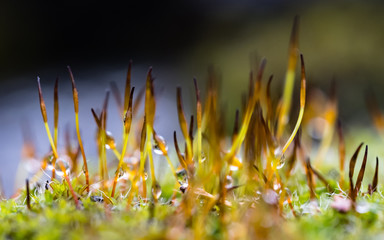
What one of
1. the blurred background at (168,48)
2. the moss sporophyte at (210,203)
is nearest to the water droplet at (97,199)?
the moss sporophyte at (210,203)

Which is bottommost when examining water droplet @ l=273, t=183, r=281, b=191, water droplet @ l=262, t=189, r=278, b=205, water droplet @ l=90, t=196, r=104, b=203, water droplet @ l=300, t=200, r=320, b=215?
water droplet @ l=300, t=200, r=320, b=215

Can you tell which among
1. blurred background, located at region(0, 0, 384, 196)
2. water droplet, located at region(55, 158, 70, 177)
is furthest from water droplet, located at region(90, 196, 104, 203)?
blurred background, located at region(0, 0, 384, 196)

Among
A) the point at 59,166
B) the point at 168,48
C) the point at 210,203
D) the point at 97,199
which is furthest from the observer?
the point at 168,48

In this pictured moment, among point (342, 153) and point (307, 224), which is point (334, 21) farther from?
point (307, 224)

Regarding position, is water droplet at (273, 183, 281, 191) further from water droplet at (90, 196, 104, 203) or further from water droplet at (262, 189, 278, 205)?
water droplet at (90, 196, 104, 203)

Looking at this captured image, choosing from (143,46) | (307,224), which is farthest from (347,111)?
(307,224)

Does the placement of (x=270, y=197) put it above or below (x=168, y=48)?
below

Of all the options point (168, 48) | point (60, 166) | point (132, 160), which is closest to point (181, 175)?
point (132, 160)

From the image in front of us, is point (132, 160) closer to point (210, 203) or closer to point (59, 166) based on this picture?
point (59, 166)

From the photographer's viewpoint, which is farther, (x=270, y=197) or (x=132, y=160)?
(x=132, y=160)
